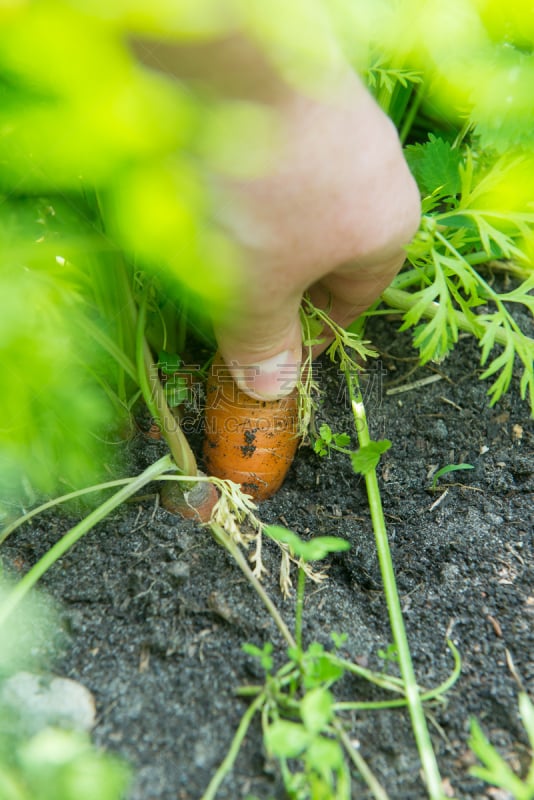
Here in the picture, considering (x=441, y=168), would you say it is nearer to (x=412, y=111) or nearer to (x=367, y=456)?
(x=412, y=111)

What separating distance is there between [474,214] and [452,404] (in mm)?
420

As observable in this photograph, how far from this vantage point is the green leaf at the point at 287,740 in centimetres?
69

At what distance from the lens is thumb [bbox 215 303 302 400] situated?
0.90 m

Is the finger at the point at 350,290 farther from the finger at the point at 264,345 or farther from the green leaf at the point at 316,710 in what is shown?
the green leaf at the point at 316,710

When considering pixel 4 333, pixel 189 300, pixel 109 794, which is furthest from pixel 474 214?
pixel 109 794

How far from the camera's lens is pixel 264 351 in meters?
0.98

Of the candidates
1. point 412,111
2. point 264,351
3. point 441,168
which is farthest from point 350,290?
point 412,111

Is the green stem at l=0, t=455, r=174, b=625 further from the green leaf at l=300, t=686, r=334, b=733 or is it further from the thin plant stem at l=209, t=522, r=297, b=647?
the green leaf at l=300, t=686, r=334, b=733

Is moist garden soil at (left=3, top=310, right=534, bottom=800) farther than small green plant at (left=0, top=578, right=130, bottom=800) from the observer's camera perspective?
Yes

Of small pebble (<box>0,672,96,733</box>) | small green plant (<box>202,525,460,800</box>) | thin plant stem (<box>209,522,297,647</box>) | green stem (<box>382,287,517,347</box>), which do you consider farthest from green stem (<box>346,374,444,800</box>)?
small pebble (<box>0,672,96,733</box>)

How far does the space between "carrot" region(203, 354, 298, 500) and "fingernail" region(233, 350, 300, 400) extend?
0.06m

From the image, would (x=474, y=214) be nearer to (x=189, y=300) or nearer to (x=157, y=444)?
(x=189, y=300)

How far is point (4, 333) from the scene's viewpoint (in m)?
0.74

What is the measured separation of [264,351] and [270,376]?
0.30 ft
